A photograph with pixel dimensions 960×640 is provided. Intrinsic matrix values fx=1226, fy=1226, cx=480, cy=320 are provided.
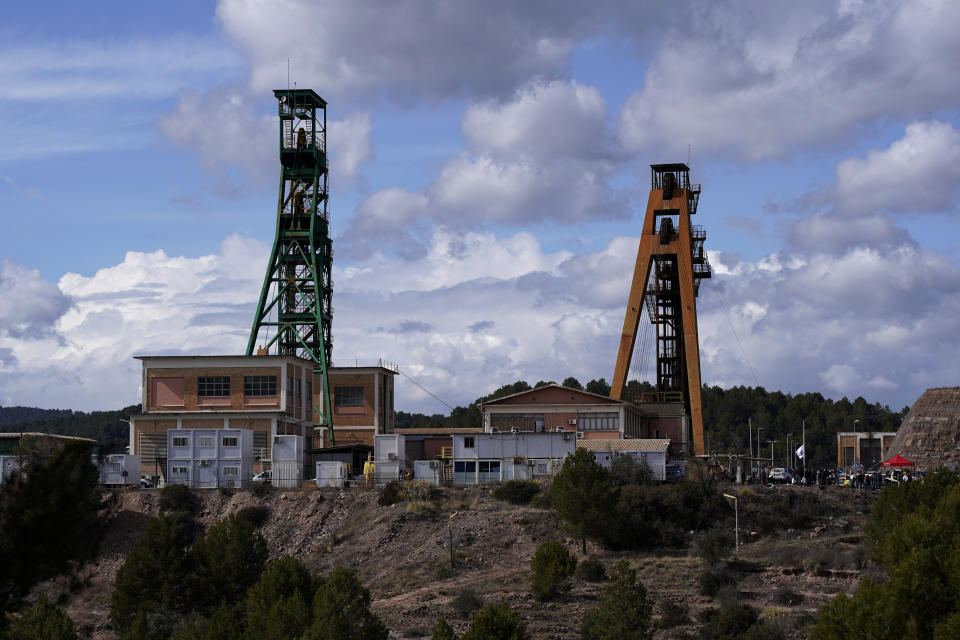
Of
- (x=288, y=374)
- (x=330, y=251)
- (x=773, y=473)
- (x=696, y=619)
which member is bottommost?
(x=696, y=619)

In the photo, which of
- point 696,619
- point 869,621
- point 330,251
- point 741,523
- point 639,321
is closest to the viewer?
point 869,621

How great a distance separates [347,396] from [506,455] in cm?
1791

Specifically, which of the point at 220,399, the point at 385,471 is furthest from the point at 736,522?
the point at 220,399

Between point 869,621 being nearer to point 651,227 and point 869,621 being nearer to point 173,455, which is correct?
point 173,455

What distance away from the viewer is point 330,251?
83.8 metres

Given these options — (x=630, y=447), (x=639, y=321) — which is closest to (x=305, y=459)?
(x=630, y=447)

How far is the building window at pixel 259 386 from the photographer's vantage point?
6994cm

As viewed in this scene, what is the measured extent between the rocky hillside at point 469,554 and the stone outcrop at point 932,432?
98.2 feet

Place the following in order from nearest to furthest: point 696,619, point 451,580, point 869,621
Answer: point 869,621 → point 696,619 → point 451,580

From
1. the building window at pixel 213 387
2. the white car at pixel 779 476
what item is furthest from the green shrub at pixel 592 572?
the building window at pixel 213 387

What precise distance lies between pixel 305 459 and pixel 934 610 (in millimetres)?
45021

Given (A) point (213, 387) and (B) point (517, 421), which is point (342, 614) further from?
(A) point (213, 387)

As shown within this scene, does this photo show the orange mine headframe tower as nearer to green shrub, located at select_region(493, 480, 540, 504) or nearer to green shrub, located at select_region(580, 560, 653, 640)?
green shrub, located at select_region(493, 480, 540, 504)

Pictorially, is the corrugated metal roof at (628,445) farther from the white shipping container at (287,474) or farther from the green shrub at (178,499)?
the green shrub at (178,499)
